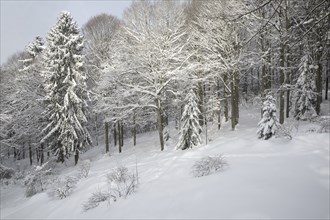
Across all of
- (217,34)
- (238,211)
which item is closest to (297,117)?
(217,34)

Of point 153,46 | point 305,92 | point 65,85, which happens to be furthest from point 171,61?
point 305,92

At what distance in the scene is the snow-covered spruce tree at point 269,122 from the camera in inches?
427

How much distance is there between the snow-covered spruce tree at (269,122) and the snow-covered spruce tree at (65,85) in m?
14.9

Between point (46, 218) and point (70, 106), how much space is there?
14.1m

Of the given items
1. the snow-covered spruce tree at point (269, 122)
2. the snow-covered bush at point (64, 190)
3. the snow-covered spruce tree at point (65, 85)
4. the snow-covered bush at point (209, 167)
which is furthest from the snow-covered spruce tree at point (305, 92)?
the snow-covered spruce tree at point (65, 85)

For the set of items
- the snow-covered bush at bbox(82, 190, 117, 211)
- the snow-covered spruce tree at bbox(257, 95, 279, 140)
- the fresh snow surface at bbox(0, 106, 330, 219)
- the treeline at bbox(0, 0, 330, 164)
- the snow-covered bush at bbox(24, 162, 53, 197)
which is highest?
the treeline at bbox(0, 0, 330, 164)

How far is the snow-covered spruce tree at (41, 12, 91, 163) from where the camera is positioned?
67.2ft

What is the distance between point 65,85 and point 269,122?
54.1 ft

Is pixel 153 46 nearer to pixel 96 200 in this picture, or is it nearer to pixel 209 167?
pixel 209 167

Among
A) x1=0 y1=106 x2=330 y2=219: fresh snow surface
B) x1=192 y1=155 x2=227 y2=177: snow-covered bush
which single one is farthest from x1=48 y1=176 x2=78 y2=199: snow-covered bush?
x1=192 y1=155 x2=227 y2=177: snow-covered bush

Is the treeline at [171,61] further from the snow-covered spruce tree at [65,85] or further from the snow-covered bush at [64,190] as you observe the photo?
the snow-covered bush at [64,190]

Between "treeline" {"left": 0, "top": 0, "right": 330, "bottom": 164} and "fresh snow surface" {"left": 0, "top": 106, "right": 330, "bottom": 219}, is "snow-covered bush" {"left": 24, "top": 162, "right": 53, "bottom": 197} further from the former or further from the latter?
"treeline" {"left": 0, "top": 0, "right": 330, "bottom": 164}

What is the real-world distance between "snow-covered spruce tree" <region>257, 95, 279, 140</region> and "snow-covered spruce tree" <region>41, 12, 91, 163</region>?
14881 mm

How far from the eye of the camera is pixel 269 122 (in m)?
10.9
